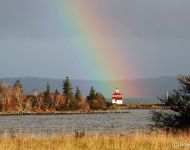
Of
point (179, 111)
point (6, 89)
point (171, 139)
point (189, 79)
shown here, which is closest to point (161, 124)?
point (179, 111)

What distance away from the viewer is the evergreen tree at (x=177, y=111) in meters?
28.1

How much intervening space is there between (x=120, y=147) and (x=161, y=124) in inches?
466

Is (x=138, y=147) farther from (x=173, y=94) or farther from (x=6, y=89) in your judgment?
(x=6, y=89)

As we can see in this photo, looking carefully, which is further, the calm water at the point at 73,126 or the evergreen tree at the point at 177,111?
the calm water at the point at 73,126

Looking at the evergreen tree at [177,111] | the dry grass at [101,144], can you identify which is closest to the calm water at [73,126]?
the evergreen tree at [177,111]

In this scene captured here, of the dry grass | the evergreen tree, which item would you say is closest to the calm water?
the evergreen tree

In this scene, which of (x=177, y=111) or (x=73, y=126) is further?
(x=73, y=126)

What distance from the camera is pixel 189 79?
29516mm

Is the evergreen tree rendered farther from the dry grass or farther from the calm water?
the dry grass

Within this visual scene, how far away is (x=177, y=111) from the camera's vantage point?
29.1 metres

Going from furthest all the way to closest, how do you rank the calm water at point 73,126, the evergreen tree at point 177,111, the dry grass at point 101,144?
the calm water at point 73,126, the evergreen tree at point 177,111, the dry grass at point 101,144

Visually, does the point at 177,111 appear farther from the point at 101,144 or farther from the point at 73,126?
the point at 73,126

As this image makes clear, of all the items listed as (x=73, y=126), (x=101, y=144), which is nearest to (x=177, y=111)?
(x=101, y=144)

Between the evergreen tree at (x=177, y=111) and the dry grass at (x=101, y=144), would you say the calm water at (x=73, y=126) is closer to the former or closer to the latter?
the evergreen tree at (x=177, y=111)
